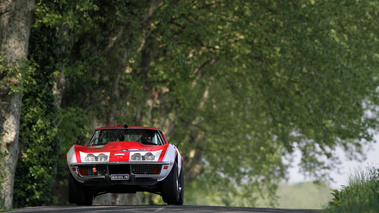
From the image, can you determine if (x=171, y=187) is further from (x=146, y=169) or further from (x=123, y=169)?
(x=123, y=169)

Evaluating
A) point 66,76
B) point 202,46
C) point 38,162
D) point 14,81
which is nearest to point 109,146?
point 14,81

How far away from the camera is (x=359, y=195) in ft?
39.0

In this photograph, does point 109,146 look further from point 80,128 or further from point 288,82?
point 288,82

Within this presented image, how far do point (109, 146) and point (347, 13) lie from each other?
15734mm

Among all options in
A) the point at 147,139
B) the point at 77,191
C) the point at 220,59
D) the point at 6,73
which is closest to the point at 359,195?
the point at 147,139

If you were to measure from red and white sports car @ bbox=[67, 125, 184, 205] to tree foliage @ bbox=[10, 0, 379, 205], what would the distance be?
4.59 meters

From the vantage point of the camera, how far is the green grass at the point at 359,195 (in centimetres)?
980

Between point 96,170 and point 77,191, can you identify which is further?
point 77,191

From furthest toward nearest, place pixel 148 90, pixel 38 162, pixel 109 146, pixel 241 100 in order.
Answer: pixel 241 100 → pixel 148 90 → pixel 38 162 → pixel 109 146

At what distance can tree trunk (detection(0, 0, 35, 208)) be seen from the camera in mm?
16312

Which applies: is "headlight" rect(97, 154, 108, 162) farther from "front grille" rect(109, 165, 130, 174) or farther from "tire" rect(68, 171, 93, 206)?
"tire" rect(68, 171, 93, 206)

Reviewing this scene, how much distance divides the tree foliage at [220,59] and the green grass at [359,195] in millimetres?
7668

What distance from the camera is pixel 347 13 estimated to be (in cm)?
2630

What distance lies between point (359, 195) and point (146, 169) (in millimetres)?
3969
